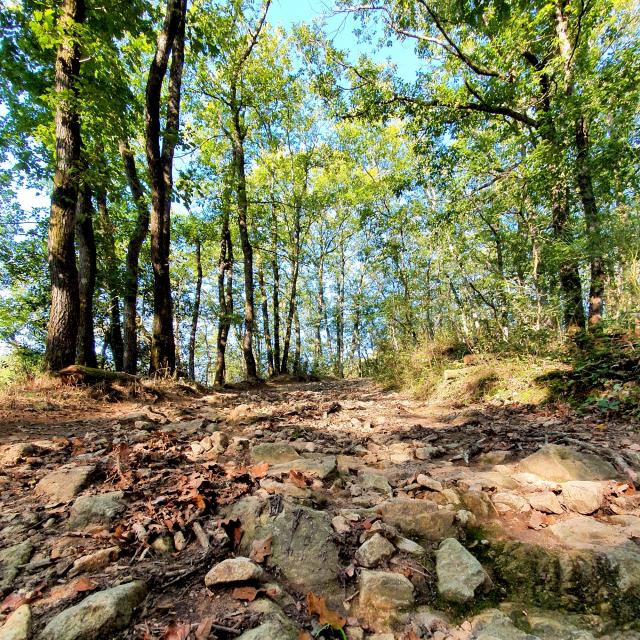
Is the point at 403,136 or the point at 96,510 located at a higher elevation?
the point at 403,136

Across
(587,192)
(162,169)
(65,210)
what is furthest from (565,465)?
(162,169)

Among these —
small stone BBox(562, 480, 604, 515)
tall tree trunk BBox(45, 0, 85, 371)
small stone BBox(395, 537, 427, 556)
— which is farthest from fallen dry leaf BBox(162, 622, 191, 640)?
tall tree trunk BBox(45, 0, 85, 371)

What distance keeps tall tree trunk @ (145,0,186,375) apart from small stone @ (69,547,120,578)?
19.2 feet

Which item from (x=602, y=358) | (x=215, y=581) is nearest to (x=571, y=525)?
(x=215, y=581)

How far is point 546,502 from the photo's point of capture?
230cm

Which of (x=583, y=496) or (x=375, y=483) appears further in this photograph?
(x=375, y=483)

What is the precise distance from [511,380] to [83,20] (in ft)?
31.5

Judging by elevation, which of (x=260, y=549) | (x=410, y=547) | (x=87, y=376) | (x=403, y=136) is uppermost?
(x=403, y=136)

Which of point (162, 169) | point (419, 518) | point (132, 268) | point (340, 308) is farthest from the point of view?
point (340, 308)

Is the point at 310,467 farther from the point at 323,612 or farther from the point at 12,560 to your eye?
the point at 12,560

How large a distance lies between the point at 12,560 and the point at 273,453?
71.7 inches

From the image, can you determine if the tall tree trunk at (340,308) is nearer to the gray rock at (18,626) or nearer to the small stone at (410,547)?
the small stone at (410,547)

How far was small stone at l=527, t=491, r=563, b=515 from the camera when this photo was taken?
225 centimetres

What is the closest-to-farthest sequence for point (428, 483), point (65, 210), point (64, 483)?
1. point (64, 483)
2. point (428, 483)
3. point (65, 210)
